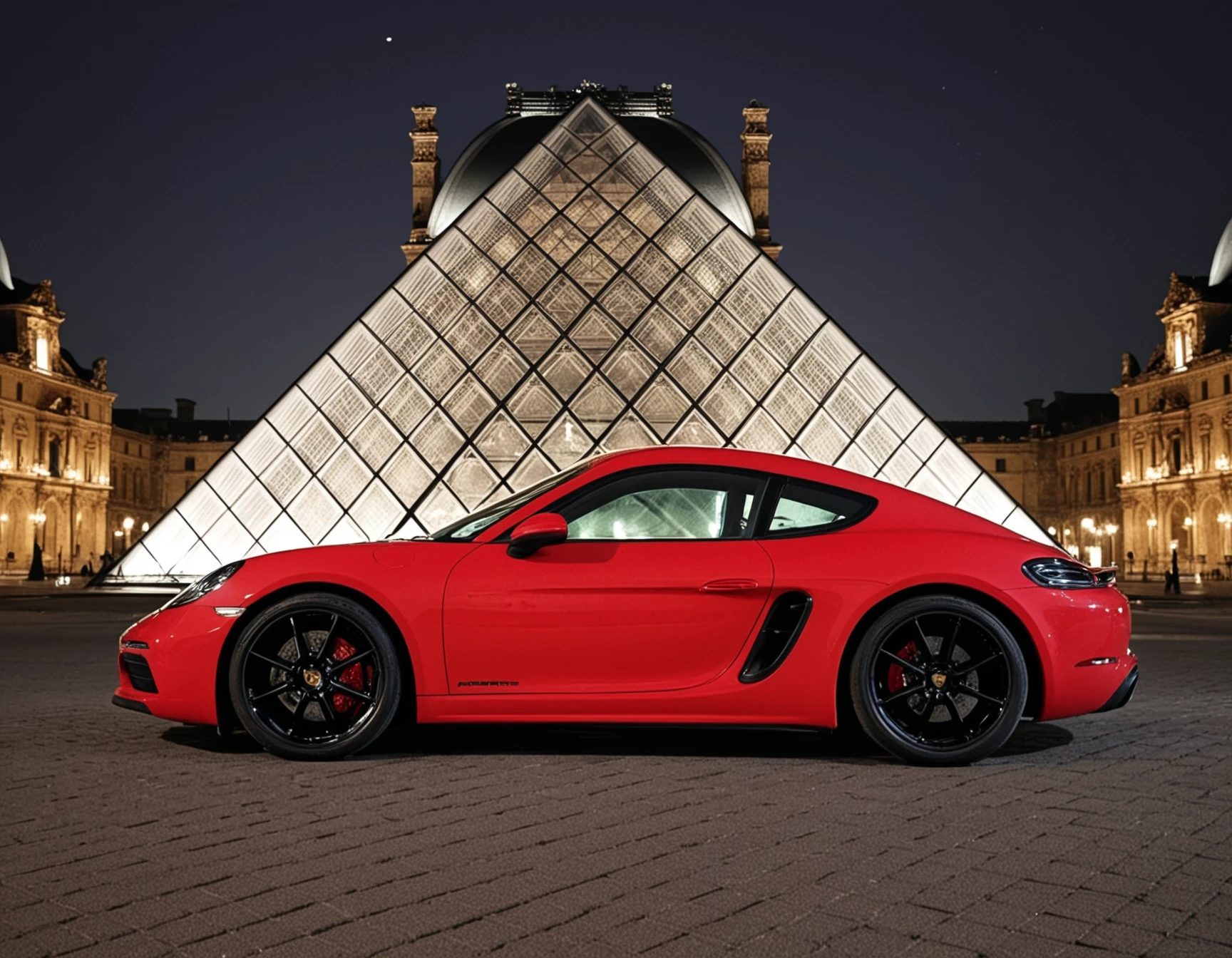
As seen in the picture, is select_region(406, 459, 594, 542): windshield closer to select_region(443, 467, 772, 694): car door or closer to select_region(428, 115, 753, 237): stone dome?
select_region(443, 467, 772, 694): car door

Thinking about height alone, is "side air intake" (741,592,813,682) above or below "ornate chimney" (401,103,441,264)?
below

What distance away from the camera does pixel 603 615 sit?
14.8 ft

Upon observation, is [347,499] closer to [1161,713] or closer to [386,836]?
[1161,713]

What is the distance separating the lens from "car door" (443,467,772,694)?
177 inches

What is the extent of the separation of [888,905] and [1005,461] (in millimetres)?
102241

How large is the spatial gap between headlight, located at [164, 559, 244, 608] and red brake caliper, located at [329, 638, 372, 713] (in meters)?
0.54

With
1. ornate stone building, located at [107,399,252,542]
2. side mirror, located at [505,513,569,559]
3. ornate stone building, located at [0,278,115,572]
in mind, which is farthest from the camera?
ornate stone building, located at [107,399,252,542]

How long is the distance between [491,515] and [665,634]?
101cm

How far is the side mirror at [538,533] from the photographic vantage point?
4.47 metres

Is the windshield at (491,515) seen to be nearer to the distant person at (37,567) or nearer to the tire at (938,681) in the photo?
the tire at (938,681)

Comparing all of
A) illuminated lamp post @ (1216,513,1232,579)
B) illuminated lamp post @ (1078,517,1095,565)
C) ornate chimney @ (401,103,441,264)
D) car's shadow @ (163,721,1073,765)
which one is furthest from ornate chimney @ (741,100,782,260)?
car's shadow @ (163,721,1073,765)

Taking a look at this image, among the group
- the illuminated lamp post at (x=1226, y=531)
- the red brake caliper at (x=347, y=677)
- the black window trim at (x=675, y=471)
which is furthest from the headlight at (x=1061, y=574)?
the illuminated lamp post at (x=1226, y=531)

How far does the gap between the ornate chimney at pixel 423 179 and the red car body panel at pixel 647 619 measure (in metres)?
50.4

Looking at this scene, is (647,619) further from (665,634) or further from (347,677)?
(347,677)
